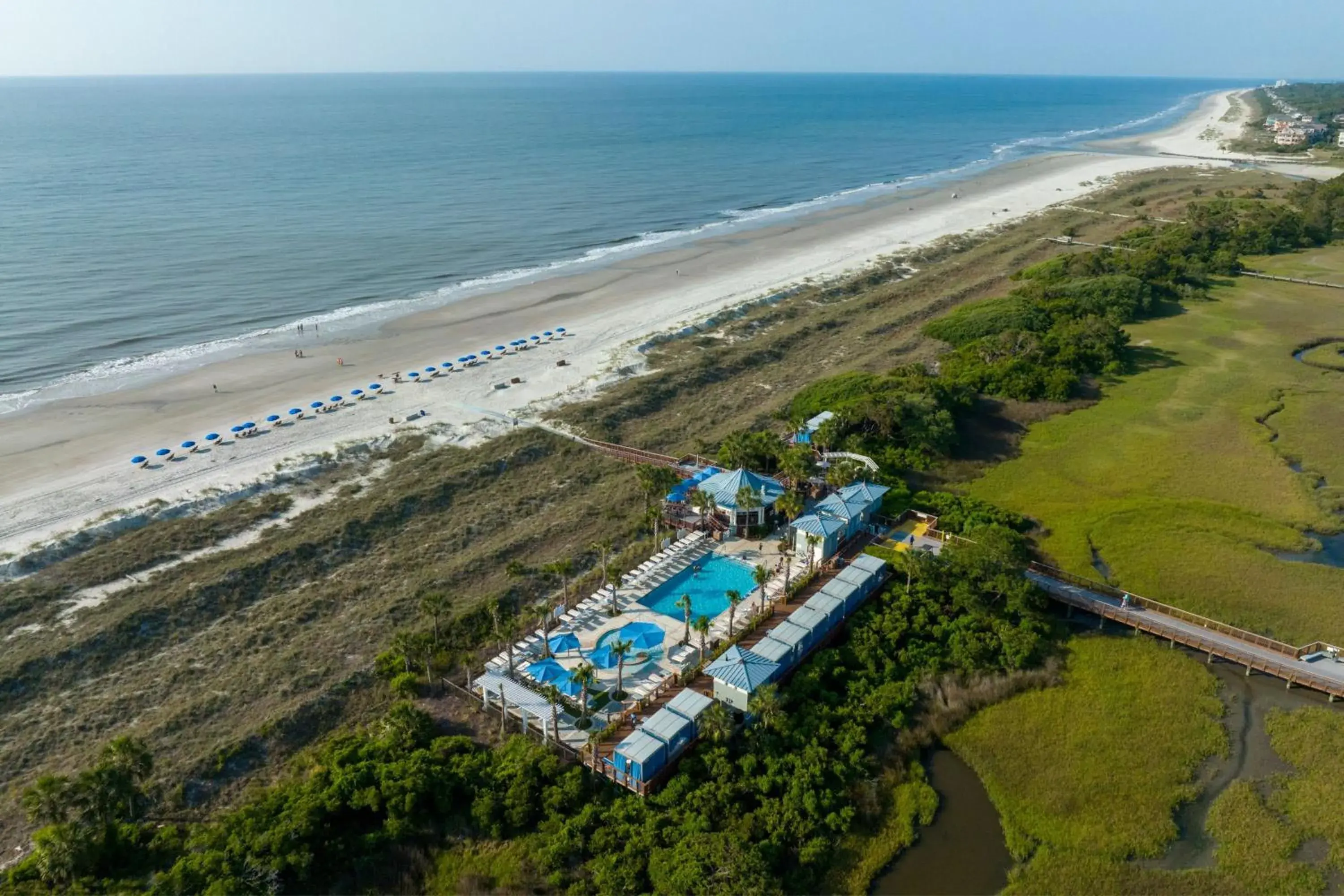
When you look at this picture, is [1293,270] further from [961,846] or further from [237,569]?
[237,569]

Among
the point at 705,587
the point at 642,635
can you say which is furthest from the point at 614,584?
the point at 705,587

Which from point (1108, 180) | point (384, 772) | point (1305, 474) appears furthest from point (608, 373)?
point (1108, 180)

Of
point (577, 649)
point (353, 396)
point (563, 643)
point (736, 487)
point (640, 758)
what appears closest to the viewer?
point (640, 758)

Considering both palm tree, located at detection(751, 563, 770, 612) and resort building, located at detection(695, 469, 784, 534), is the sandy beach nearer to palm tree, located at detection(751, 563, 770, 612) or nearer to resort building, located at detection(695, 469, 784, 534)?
resort building, located at detection(695, 469, 784, 534)

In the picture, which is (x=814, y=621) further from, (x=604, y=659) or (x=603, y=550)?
(x=603, y=550)

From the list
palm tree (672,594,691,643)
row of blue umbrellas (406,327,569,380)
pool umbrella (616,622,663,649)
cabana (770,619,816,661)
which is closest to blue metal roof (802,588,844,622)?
cabana (770,619,816,661)

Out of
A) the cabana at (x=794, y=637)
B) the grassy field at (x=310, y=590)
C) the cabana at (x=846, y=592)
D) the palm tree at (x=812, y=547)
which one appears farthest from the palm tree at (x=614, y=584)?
the palm tree at (x=812, y=547)
